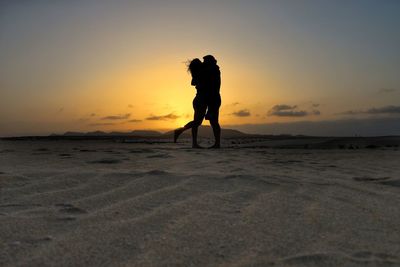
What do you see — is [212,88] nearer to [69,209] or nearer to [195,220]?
[69,209]

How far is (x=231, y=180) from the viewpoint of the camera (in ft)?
10.7

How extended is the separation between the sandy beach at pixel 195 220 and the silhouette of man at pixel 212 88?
5.51 meters

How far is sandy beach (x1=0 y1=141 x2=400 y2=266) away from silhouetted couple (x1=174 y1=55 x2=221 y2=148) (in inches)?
217

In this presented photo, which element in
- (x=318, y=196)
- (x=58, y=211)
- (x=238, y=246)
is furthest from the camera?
(x=318, y=196)

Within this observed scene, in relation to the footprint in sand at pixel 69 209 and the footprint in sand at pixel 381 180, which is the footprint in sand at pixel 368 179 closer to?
the footprint in sand at pixel 381 180

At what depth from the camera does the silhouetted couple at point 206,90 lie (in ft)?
28.7

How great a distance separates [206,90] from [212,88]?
0.13 meters

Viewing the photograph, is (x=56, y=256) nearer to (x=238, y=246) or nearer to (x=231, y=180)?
(x=238, y=246)

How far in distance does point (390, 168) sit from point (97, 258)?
3700 mm

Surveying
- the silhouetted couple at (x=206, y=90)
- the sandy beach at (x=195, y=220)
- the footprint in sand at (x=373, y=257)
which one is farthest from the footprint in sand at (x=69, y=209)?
the silhouetted couple at (x=206, y=90)

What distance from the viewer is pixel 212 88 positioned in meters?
8.84

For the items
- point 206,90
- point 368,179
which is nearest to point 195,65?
point 206,90

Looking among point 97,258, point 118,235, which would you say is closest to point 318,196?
point 118,235

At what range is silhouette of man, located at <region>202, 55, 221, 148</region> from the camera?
8.75 meters
